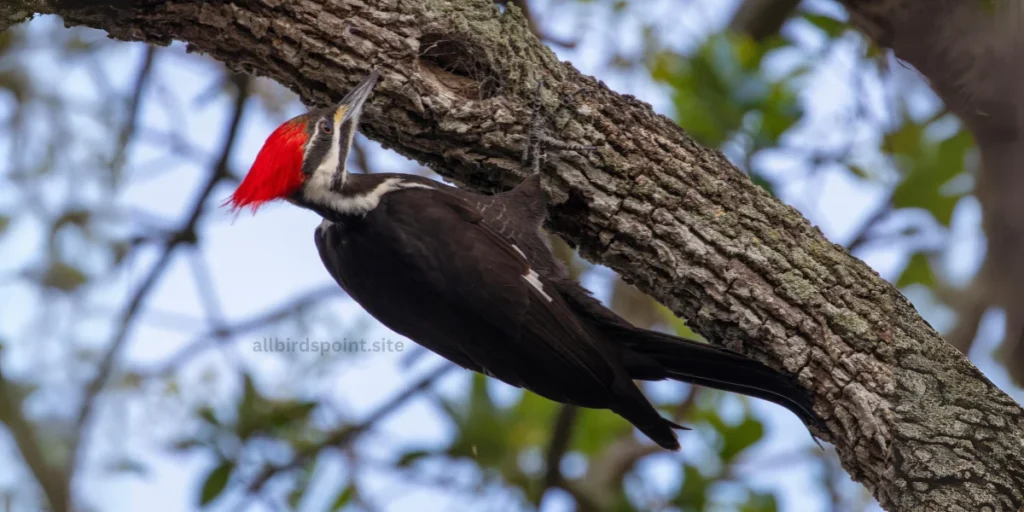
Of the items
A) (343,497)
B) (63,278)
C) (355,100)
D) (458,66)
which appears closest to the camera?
(355,100)

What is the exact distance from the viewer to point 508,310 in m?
3.17

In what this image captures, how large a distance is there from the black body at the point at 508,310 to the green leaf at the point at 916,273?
199 centimetres

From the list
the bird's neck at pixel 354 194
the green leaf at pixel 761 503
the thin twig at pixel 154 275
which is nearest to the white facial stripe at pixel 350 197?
the bird's neck at pixel 354 194

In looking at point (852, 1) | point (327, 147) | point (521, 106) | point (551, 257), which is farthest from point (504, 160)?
point (852, 1)

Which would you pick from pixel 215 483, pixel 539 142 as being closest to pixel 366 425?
pixel 215 483

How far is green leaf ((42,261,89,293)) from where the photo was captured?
5074mm

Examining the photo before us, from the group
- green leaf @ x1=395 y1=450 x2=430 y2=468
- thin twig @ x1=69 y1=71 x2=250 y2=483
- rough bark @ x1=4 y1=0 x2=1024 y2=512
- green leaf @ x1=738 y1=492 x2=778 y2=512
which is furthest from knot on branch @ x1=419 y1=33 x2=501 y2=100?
green leaf @ x1=738 y1=492 x2=778 y2=512

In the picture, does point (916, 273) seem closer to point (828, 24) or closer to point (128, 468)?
point (828, 24)

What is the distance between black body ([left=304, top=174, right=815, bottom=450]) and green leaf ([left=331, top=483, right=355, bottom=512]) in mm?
1633

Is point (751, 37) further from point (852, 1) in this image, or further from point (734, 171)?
point (734, 171)

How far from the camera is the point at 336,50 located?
3.07m

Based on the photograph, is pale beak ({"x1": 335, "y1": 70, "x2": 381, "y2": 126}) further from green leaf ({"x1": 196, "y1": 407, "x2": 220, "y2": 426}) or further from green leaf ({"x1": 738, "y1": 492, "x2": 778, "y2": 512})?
green leaf ({"x1": 738, "y1": 492, "x2": 778, "y2": 512})

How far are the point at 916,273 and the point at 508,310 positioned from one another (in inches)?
102

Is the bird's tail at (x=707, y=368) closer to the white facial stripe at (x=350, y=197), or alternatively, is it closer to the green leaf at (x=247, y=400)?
the white facial stripe at (x=350, y=197)
